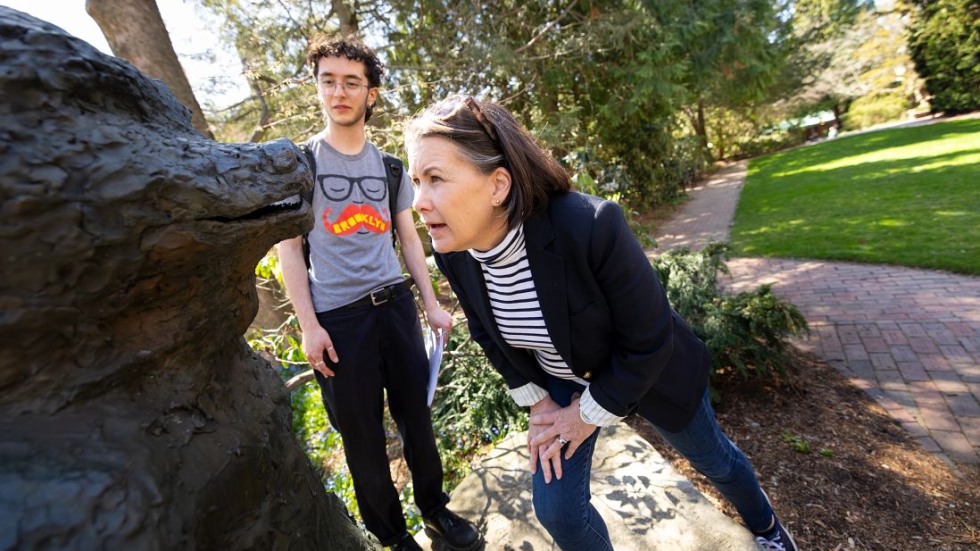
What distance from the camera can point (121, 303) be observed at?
32.5 inches

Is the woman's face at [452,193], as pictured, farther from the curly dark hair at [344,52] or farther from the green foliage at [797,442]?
the green foliage at [797,442]

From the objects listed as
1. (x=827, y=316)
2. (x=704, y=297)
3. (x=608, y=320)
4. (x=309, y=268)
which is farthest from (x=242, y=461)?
(x=827, y=316)

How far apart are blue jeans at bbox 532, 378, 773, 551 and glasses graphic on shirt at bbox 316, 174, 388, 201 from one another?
1.09m

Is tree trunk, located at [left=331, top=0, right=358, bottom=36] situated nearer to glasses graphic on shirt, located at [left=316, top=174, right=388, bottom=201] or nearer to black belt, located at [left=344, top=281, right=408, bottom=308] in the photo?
glasses graphic on shirt, located at [left=316, top=174, right=388, bottom=201]

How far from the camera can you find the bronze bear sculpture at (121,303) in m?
0.70

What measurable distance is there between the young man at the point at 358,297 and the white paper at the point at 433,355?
0.05 meters

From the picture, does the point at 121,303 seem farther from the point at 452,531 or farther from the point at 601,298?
the point at 452,531

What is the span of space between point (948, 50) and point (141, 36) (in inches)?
1151

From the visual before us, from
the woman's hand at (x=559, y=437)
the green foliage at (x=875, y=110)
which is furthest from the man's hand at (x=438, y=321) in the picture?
the green foliage at (x=875, y=110)

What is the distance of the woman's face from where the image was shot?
1.45 m

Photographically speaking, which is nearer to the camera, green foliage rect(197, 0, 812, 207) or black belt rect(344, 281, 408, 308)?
black belt rect(344, 281, 408, 308)

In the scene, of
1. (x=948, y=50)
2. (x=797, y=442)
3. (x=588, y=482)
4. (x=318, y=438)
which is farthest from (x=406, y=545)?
(x=948, y=50)

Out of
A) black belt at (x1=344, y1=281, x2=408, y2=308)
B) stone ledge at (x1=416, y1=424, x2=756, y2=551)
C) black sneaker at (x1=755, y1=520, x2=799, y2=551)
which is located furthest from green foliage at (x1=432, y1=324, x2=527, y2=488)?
black belt at (x1=344, y1=281, x2=408, y2=308)

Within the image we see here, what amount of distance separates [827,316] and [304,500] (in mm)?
5432
